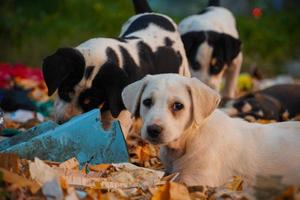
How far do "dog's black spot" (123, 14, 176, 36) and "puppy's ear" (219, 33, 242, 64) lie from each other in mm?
1098

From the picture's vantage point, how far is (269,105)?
8.68 metres

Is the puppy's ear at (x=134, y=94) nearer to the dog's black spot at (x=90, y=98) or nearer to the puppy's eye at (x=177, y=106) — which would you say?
the puppy's eye at (x=177, y=106)

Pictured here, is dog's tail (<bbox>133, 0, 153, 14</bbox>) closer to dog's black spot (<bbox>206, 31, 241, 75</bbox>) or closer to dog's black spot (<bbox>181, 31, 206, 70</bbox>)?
dog's black spot (<bbox>181, 31, 206, 70</bbox>)

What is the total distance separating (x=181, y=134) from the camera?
542cm

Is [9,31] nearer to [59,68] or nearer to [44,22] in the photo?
[44,22]

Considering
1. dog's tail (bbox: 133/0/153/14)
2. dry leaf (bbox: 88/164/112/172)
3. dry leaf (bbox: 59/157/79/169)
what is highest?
dog's tail (bbox: 133/0/153/14)

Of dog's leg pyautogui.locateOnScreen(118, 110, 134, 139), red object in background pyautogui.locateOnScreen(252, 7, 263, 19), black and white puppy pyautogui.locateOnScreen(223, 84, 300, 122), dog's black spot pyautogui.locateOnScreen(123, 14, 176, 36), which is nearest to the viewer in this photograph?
dog's leg pyautogui.locateOnScreen(118, 110, 134, 139)

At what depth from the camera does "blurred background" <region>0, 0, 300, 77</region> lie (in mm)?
14844

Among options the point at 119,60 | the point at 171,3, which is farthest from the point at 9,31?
the point at 119,60

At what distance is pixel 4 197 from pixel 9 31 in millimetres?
10865

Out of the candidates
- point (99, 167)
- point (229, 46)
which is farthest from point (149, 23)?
point (99, 167)

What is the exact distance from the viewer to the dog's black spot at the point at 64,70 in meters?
6.27

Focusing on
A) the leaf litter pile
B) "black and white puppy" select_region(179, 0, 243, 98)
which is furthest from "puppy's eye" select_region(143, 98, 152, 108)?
"black and white puppy" select_region(179, 0, 243, 98)

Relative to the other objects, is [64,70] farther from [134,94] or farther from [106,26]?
[106,26]
